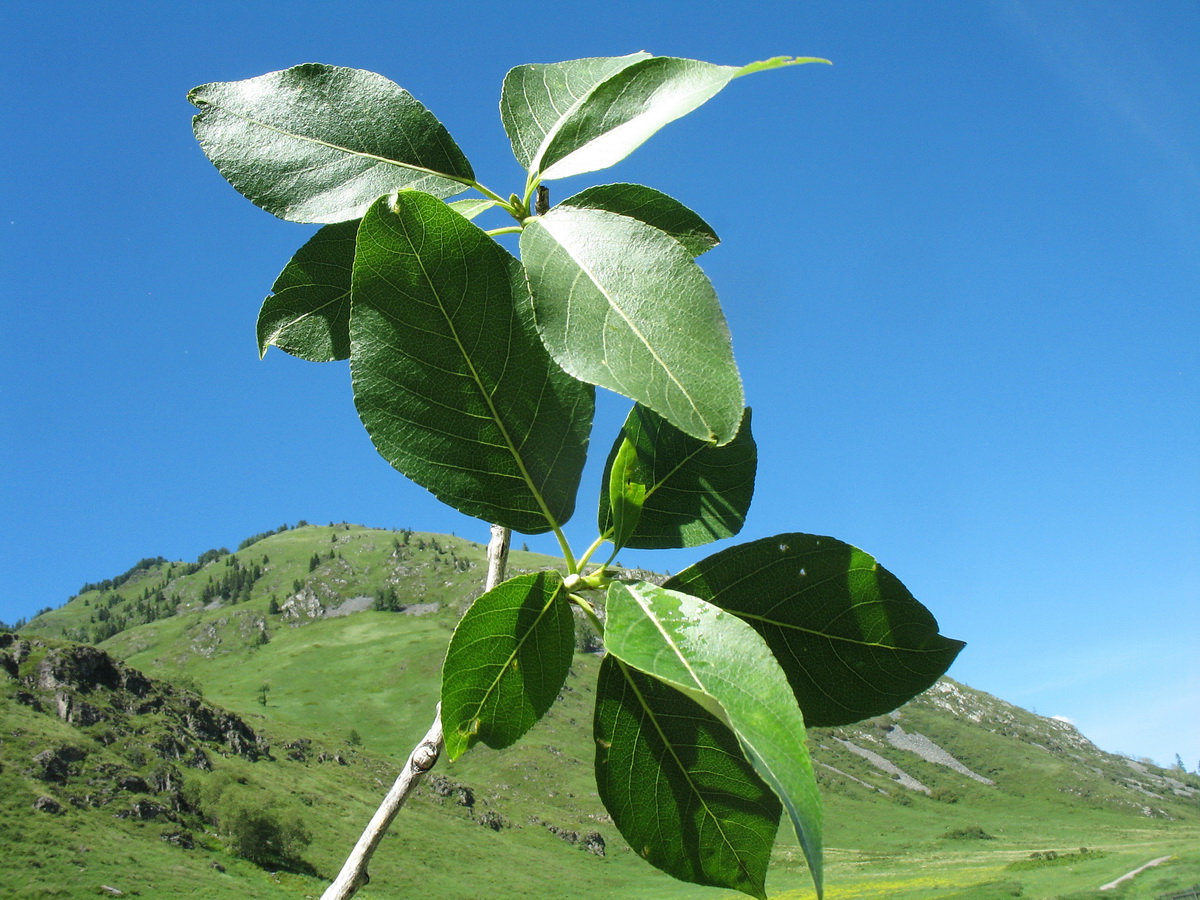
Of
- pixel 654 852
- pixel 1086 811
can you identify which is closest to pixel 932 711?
pixel 1086 811

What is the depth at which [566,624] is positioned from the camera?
0.79 m

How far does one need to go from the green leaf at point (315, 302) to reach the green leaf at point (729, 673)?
0.52 metres

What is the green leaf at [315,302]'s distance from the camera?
92 centimetres

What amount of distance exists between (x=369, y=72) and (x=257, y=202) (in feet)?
0.63

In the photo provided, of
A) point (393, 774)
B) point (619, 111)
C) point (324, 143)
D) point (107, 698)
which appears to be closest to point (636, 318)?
point (619, 111)

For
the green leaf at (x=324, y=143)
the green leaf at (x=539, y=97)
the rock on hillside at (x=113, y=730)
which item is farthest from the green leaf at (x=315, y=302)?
the rock on hillside at (x=113, y=730)

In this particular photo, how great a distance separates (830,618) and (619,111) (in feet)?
1.81

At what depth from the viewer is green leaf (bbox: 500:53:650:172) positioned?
34.5 inches

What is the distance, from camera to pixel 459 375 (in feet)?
2.38

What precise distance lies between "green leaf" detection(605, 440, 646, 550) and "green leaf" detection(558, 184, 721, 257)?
0.22 metres

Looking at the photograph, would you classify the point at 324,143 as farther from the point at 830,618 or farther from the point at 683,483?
the point at 830,618

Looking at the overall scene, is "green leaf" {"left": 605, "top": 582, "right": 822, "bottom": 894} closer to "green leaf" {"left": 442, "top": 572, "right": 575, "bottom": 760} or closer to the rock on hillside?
"green leaf" {"left": 442, "top": 572, "right": 575, "bottom": 760}

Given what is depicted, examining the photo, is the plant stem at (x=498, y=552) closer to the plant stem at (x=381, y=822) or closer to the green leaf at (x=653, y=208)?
the plant stem at (x=381, y=822)

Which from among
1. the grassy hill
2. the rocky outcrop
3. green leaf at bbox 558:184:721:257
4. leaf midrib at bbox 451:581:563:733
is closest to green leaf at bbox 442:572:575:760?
leaf midrib at bbox 451:581:563:733
